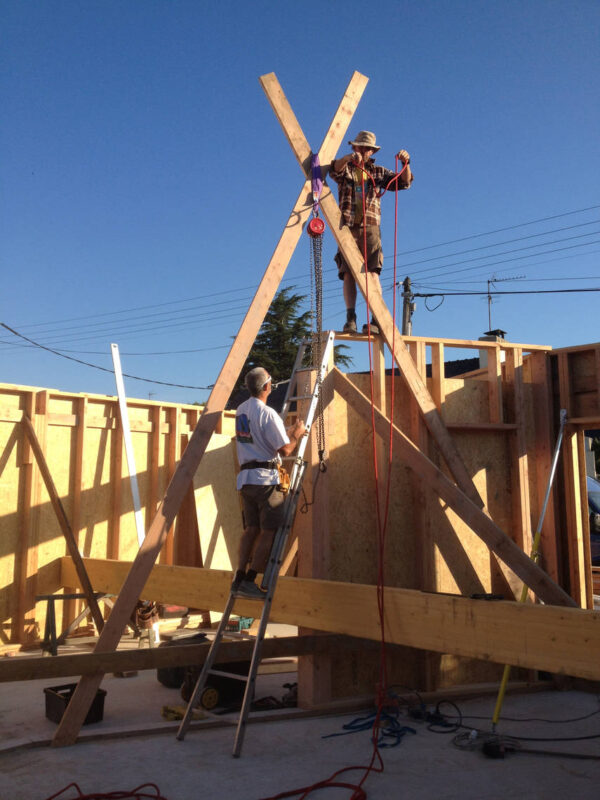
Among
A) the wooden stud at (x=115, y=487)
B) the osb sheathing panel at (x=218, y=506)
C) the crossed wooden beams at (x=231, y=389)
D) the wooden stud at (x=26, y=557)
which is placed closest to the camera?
the crossed wooden beams at (x=231, y=389)

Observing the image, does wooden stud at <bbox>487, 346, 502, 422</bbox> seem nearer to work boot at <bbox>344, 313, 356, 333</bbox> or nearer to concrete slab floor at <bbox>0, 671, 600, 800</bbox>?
work boot at <bbox>344, 313, 356, 333</bbox>

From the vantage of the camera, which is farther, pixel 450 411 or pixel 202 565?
pixel 202 565

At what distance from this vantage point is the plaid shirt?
5.88m

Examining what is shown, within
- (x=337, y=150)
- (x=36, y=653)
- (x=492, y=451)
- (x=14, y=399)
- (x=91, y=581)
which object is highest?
(x=337, y=150)

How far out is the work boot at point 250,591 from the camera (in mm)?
4875

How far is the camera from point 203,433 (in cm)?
514

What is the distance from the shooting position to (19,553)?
8.11 metres

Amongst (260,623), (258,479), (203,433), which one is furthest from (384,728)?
(203,433)

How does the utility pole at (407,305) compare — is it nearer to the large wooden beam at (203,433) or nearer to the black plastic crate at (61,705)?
the large wooden beam at (203,433)

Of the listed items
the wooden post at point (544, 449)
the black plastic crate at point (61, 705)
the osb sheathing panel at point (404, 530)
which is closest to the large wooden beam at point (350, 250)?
the osb sheathing panel at point (404, 530)

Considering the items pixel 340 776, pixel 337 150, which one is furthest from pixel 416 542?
pixel 337 150

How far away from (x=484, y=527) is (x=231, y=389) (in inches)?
83.5

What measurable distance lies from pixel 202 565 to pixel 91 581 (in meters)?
1.90

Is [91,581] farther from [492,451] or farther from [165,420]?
[492,451]
